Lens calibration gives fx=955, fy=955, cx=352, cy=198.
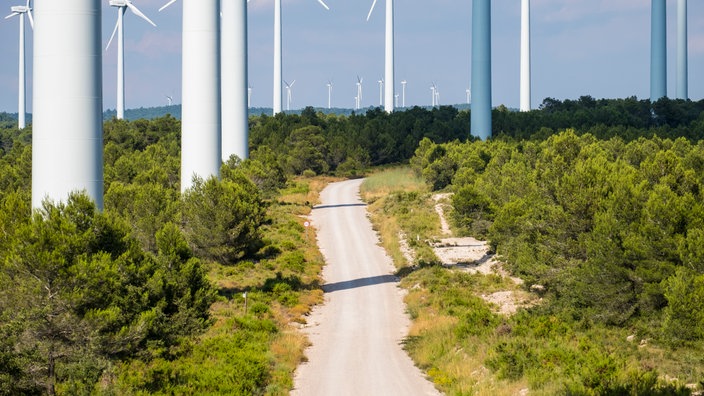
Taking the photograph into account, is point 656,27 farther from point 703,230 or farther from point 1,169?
point 703,230

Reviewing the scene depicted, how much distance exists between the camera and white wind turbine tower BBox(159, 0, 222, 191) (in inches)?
2180

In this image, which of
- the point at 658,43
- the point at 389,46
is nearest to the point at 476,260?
the point at 389,46

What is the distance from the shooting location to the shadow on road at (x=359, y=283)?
55656 mm

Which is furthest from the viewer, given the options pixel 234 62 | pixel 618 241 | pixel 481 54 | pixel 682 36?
pixel 682 36

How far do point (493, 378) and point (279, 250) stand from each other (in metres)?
34.2

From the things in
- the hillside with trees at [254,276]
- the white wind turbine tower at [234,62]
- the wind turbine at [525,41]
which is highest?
the wind turbine at [525,41]

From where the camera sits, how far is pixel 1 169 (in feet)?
317

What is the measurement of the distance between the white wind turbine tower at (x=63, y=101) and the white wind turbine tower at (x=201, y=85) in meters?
23.0

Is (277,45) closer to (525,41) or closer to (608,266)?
(525,41)

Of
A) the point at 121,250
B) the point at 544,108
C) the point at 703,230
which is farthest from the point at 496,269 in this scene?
the point at 544,108

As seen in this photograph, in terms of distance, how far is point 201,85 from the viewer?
2207 inches

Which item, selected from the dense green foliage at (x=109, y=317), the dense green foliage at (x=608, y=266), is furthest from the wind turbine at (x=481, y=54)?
the dense green foliage at (x=109, y=317)

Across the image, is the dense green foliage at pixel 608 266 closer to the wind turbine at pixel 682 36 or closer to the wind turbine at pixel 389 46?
the wind turbine at pixel 389 46

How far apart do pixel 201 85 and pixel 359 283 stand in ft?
49.3
